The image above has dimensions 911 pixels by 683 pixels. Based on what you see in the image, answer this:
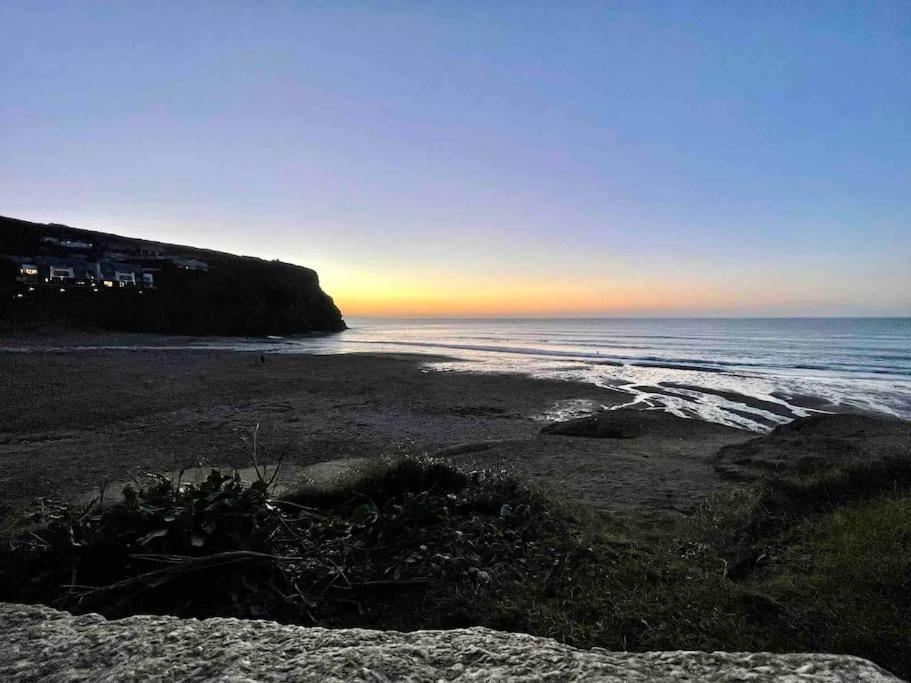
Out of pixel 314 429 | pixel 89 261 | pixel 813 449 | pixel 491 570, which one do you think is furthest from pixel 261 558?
pixel 89 261

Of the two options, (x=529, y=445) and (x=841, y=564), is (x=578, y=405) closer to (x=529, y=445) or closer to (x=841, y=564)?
(x=529, y=445)

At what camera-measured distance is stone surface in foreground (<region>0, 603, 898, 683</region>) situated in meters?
1.40

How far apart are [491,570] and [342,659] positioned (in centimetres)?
170

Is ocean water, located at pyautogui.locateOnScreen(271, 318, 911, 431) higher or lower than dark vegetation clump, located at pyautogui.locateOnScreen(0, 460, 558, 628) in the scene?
lower

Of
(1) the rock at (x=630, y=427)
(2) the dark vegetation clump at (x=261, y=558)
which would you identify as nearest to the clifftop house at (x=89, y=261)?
(1) the rock at (x=630, y=427)

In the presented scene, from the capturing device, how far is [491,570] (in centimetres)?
299

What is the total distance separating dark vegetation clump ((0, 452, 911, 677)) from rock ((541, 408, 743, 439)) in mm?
6732

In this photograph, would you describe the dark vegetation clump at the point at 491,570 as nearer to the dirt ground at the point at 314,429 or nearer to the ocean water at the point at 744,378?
the dirt ground at the point at 314,429

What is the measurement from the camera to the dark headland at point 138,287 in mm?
44125

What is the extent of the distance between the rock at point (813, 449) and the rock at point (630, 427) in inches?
75.0

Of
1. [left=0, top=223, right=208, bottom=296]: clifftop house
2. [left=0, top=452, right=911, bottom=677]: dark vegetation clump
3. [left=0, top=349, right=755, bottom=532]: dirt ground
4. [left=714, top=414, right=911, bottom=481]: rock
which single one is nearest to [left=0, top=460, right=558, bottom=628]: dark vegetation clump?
[left=0, top=452, right=911, bottom=677]: dark vegetation clump

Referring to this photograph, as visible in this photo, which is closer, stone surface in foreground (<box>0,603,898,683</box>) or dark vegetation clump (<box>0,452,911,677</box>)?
stone surface in foreground (<box>0,603,898,683</box>)

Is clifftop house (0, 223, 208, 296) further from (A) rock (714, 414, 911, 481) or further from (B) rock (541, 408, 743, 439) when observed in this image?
(A) rock (714, 414, 911, 481)

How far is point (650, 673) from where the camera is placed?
56.4 inches
